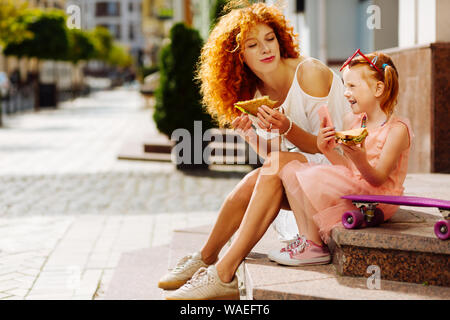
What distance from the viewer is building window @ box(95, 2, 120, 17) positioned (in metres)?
95.4

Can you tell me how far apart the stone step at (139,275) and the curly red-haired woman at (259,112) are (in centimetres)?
52

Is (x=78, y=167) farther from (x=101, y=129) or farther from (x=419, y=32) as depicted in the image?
(x=101, y=129)

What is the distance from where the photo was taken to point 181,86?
9172 mm

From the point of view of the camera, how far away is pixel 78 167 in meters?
9.67

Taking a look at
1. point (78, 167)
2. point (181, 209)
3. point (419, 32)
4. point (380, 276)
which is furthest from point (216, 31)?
point (78, 167)

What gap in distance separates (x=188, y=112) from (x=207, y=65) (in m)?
5.55

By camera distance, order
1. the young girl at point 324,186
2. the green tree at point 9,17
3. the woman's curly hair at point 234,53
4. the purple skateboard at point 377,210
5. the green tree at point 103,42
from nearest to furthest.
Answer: the purple skateboard at point 377,210 → the young girl at point 324,186 → the woman's curly hair at point 234,53 → the green tree at point 9,17 → the green tree at point 103,42

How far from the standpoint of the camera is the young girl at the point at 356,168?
2.76m

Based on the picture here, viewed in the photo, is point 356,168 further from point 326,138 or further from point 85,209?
point 85,209

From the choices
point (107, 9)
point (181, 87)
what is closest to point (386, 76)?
point (181, 87)

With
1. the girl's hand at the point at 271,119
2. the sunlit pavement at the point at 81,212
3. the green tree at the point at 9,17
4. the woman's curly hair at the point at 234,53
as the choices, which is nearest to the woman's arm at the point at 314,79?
the woman's curly hair at the point at 234,53

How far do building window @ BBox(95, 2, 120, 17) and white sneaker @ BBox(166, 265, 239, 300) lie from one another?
96711 millimetres

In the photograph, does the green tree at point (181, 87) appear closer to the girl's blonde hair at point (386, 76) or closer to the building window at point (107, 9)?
the girl's blonde hair at point (386, 76)

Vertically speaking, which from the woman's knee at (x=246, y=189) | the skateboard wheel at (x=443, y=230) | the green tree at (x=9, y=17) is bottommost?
the skateboard wheel at (x=443, y=230)
